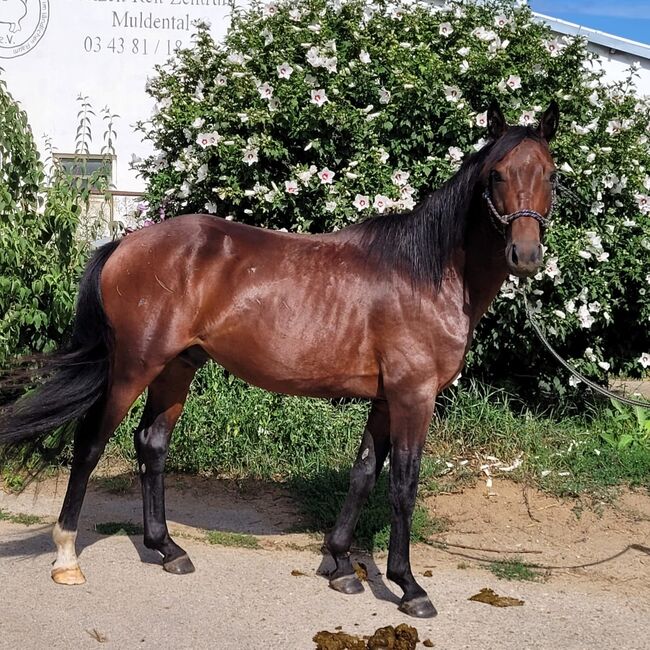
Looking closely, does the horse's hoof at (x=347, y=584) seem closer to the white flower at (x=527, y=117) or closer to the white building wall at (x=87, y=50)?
the white flower at (x=527, y=117)

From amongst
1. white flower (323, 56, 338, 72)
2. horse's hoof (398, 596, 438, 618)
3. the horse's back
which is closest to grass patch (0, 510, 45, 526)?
the horse's back

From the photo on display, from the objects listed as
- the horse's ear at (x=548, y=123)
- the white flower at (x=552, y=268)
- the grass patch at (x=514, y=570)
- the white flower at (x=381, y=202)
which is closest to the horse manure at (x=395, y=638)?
the grass patch at (x=514, y=570)

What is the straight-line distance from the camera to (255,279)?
3910mm

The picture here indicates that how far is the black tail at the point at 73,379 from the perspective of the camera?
3.98 m

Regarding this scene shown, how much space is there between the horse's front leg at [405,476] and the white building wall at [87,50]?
8.53 m

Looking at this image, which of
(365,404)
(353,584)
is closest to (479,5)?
(365,404)

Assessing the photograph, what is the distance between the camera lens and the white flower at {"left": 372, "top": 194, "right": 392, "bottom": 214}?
5.38 m

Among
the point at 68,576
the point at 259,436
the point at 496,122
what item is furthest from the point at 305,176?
the point at 68,576

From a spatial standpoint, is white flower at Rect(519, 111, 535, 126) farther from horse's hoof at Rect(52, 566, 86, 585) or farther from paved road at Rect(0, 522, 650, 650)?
horse's hoof at Rect(52, 566, 86, 585)

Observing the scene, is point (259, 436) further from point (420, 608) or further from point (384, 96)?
point (384, 96)

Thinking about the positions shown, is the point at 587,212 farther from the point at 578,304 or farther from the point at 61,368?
the point at 61,368

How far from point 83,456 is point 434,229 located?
6.74 ft

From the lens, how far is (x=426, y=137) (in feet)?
18.6

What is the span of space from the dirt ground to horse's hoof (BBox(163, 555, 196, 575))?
4 cm
